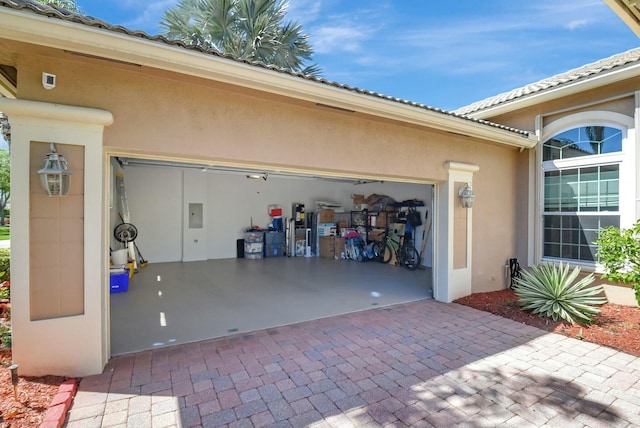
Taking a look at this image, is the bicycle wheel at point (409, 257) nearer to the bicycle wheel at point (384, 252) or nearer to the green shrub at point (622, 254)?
the bicycle wheel at point (384, 252)

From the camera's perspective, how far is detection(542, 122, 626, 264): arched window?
6.21 m

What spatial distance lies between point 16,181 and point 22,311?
4.29 ft

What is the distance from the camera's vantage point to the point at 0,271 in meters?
6.22

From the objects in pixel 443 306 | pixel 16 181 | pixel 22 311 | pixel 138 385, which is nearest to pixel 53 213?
pixel 16 181

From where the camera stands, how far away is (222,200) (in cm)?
1227

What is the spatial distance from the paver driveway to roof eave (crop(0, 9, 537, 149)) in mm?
3351

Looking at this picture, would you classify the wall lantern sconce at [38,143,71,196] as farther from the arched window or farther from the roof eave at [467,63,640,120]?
the arched window

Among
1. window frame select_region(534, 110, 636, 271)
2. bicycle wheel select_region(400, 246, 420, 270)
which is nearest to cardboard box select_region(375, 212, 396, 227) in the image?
bicycle wheel select_region(400, 246, 420, 270)

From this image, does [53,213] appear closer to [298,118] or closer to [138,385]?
[138,385]

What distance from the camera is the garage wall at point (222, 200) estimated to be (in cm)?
1079

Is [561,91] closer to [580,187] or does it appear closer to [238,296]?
[580,187]

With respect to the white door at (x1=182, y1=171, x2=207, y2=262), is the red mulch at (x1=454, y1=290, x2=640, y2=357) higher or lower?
lower

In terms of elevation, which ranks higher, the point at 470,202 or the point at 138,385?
the point at 470,202

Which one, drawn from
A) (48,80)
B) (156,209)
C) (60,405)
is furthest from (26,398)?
(156,209)
